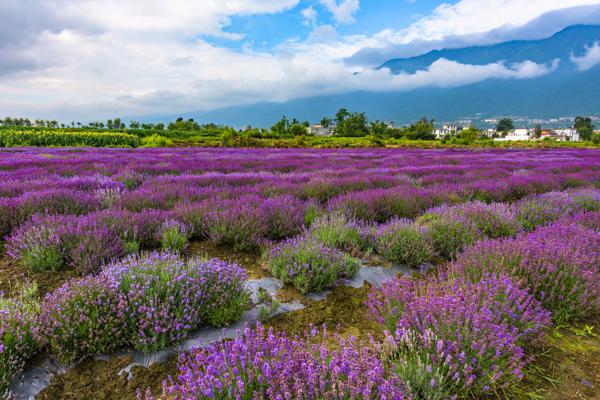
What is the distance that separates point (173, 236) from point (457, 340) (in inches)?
117

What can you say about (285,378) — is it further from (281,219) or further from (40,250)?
(281,219)

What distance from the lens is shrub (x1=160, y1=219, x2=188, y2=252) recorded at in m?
3.71

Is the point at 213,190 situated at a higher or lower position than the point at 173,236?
higher

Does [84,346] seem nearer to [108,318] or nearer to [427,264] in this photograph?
[108,318]

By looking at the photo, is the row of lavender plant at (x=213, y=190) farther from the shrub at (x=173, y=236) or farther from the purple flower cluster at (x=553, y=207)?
the purple flower cluster at (x=553, y=207)

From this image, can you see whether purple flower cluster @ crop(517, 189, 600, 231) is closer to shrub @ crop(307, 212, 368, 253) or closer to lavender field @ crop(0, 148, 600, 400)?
lavender field @ crop(0, 148, 600, 400)

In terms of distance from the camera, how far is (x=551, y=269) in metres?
2.84

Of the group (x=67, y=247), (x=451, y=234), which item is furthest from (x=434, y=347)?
(x=67, y=247)

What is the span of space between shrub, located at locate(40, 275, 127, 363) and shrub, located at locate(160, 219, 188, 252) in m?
1.32

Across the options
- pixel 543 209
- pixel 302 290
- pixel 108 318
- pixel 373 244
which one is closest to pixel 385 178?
pixel 543 209

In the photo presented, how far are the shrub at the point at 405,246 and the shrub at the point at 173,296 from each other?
183cm

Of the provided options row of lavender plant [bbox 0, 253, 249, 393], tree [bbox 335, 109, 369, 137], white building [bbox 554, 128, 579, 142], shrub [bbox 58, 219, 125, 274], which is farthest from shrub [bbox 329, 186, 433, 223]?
→ white building [bbox 554, 128, 579, 142]

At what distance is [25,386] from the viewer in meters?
1.93

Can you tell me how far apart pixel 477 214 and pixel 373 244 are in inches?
73.5
